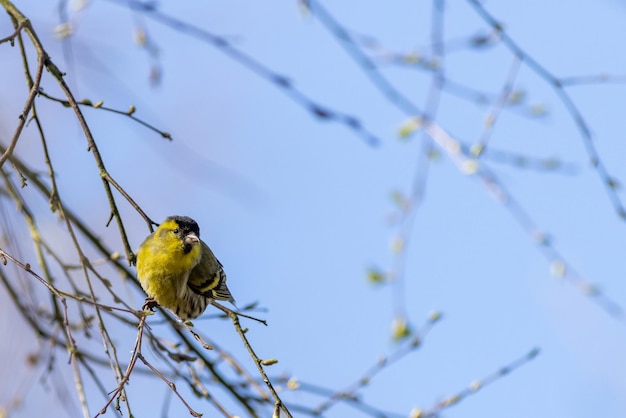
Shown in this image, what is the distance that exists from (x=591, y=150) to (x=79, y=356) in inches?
94.4

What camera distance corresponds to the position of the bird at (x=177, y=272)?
429 centimetres

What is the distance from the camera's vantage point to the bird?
4.29 metres

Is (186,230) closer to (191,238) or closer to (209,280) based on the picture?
(191,238)

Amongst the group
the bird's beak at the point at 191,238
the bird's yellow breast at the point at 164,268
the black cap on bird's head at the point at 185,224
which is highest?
the black cap on bird's head at the point at 185,224

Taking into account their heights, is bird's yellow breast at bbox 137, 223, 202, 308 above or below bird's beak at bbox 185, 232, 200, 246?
below

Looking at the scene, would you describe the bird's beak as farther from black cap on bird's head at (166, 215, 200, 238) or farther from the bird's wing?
the bird's wing

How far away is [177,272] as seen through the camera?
433 centimetres

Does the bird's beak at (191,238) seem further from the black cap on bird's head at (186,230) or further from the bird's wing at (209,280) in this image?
the bird's wing at (209,280)

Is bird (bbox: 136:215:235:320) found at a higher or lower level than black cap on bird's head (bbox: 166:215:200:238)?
lower

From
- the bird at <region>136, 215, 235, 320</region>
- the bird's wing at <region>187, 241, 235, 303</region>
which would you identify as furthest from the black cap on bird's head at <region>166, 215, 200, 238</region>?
the bird's wing at <region>187, 241, 235, 303</region>

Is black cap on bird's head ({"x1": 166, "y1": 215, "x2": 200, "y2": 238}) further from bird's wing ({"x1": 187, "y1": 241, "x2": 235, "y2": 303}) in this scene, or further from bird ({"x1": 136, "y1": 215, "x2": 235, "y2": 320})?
bird's wing ({"x1": 187, "y1": 241, "x2": 235, "y2": 303})

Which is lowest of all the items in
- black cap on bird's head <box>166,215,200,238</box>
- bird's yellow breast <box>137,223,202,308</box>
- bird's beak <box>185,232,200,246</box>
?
bird's yellow breast <box>137,223,202,308</box>

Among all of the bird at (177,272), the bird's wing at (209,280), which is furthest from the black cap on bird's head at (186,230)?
the bird's wing at (209,280)

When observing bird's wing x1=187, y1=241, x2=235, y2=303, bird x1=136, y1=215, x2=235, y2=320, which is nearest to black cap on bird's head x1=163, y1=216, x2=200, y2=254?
bird x1=136, y1=215, x2=235, y2=320
